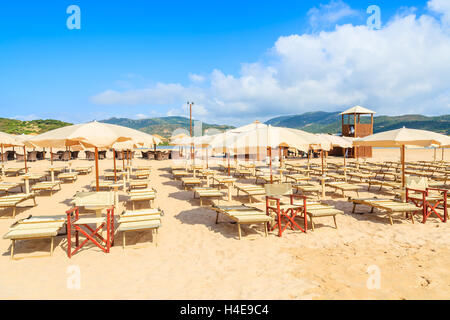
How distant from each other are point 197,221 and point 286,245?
262 centimetres

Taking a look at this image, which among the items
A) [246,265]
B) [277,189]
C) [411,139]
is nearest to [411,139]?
[411,139]

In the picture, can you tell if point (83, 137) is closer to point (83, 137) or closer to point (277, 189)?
point (83, 137)

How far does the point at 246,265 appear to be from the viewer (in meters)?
4.26

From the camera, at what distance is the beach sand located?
3.40 m

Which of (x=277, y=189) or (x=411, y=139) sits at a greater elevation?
(x=411, y=139)

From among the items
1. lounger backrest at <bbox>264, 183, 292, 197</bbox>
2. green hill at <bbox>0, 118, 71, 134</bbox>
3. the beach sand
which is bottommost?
the beach sand

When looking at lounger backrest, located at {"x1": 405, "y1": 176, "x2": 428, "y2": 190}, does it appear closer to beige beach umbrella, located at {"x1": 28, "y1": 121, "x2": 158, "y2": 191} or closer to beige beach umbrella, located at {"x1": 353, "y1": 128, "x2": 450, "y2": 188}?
beige beach umbrella, located at {"x1": 353, "y1": 128, "x2": 450, "y2": 188}

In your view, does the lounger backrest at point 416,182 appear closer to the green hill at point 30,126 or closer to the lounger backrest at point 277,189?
the lounger backrest at point 277,189

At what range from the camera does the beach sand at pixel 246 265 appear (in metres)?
3.40

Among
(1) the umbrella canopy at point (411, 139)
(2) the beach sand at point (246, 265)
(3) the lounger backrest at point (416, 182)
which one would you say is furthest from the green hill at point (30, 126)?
(3) the lounger backrest at point (416, 182)

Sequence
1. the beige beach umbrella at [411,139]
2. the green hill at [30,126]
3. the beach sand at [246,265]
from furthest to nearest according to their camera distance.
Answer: the green hill at [30,126], the beige beach umbrella at [411,139], the beach sand at [246,265]

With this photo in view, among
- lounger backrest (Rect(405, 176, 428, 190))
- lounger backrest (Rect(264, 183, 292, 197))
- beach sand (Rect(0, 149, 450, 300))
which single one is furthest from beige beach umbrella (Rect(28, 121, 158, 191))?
lounger backrest (Rect(405, 176, 428, 190))

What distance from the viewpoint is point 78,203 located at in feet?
18.4
